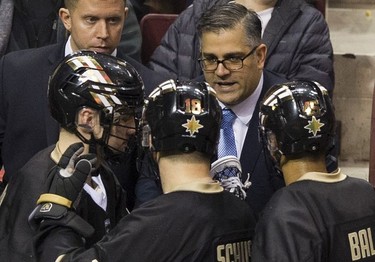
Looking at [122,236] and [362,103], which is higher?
[122,236]

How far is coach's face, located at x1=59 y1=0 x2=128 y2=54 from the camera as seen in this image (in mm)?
4957

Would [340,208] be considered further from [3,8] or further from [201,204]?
[3,8]

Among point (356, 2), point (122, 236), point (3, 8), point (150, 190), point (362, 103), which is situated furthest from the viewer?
point (356, 2)

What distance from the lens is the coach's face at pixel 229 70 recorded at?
4.75m

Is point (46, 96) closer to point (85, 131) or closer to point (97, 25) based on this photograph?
point (97, 25)

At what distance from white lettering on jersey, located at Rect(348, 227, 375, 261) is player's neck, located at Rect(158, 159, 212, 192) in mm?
541

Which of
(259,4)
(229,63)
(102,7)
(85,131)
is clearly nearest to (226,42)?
(229,63)

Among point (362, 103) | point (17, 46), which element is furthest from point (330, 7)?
point (17, 46)

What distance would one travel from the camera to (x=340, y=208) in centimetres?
366

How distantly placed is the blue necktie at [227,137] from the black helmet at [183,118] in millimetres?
922

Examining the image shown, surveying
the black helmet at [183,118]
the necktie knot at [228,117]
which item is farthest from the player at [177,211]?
the necktie knot at [228,117]

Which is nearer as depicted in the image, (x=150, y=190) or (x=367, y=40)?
(x=150, y=190)

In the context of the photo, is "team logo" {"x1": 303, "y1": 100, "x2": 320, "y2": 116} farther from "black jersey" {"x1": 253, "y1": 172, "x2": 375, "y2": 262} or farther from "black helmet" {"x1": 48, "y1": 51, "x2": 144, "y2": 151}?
"black helmet" {"x1": 48, "y1": 51, "x2": 144, "y2": 151}

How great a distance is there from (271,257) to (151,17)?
9.18 ft
